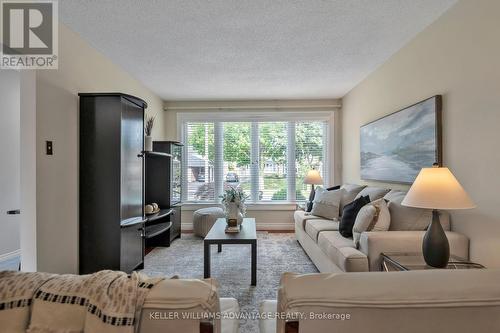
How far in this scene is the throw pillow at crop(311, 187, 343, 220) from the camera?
3.53 metres

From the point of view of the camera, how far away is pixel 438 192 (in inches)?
62.1

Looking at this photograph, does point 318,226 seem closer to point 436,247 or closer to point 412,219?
point 412,219

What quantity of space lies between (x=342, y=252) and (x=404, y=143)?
1.45 m

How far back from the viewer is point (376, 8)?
2.15 meters

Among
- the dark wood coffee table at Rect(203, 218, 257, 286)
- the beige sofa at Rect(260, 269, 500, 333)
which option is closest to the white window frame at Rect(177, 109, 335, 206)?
the dark wood coffee table at Rect(203, 218, 257, 286)

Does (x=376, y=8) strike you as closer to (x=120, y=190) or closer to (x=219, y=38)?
(x=219, y=38)

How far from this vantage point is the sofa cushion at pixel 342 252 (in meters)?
2.07

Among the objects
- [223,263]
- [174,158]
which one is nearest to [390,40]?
[223,263]

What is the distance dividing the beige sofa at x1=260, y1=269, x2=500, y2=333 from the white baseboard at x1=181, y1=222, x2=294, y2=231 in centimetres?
426

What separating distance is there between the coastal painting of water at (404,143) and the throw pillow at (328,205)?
0.57 meters

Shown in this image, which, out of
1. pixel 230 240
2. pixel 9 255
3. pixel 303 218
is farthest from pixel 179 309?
pixel 9 255

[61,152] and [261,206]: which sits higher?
[61,152]

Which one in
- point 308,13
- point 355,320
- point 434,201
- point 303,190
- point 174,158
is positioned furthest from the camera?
point 303,190

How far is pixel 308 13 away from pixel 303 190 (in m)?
3.46
